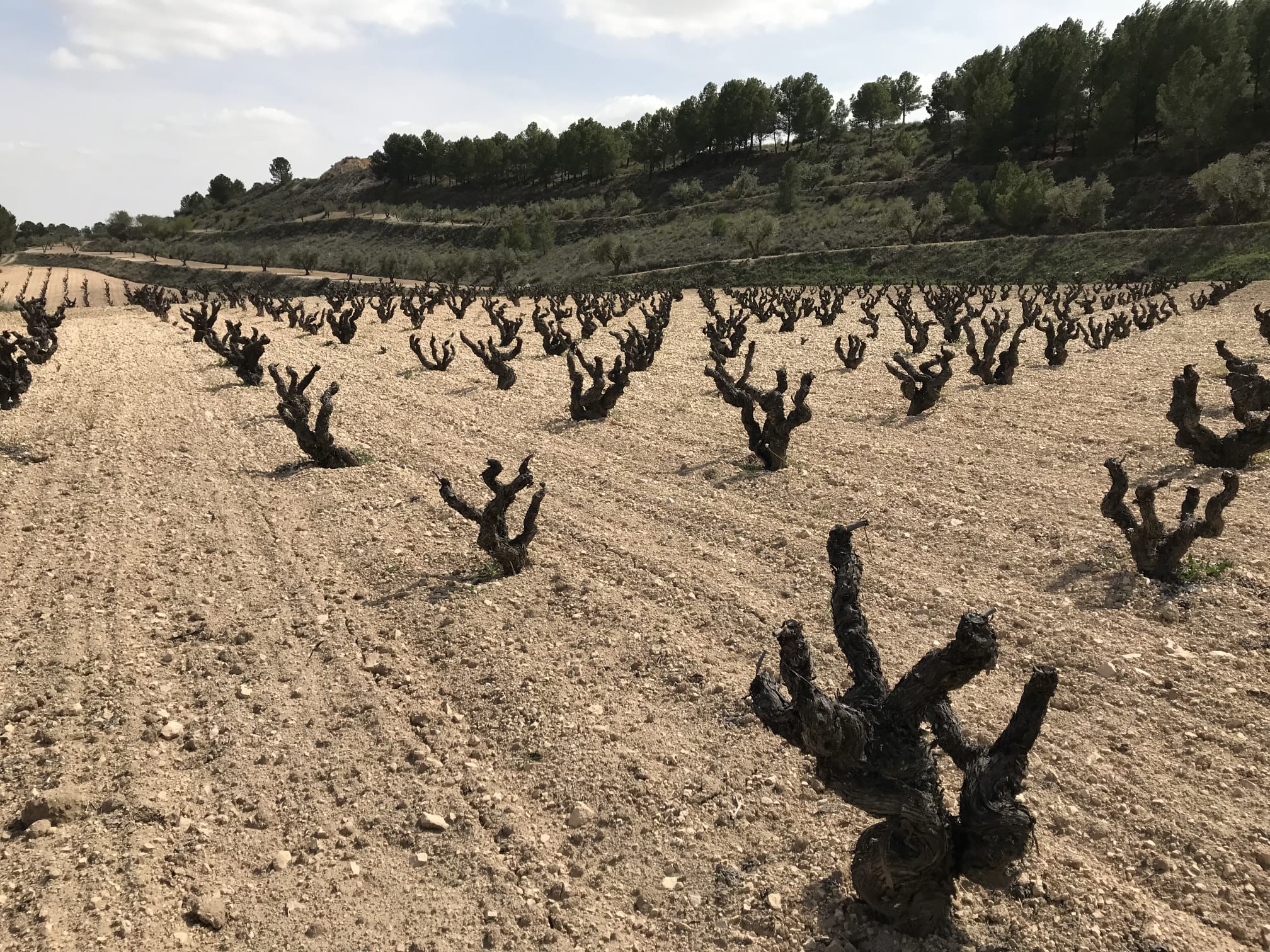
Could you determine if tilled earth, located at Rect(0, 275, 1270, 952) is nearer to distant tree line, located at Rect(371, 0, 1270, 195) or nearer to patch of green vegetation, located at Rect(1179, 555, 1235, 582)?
patch of green vegetation, located at Rect(1179, 555, 1235, 582)

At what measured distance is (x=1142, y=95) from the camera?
2613 inches

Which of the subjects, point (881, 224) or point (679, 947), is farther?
point (881, 224)

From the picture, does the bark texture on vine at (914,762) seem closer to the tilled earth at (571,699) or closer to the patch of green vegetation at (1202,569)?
the tilled earth at (571,699)

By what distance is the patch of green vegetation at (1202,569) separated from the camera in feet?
24.6

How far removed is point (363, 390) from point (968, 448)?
14524 mm

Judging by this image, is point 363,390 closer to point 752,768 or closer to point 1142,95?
point 752,768

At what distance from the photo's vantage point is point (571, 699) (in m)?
6.39

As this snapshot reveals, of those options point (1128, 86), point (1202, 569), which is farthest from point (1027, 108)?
point (1202, 569)

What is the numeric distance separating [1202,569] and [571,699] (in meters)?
6.43

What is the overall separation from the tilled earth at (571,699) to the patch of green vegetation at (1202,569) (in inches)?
7.5

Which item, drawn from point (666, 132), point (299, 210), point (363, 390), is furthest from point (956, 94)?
point (299, 210)

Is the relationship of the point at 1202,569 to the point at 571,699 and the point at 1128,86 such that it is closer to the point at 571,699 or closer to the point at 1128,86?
the point at 571,699

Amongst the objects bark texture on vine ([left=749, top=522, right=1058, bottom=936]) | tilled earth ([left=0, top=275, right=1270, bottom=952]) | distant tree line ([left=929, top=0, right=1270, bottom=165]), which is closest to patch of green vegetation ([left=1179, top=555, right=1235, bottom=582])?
tilled earth ([left=0, top=275, right=1270, bottom=952])

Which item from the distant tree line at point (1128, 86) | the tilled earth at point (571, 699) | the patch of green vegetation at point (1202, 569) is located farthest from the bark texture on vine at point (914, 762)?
the distant tree line at point (1128, 86)
